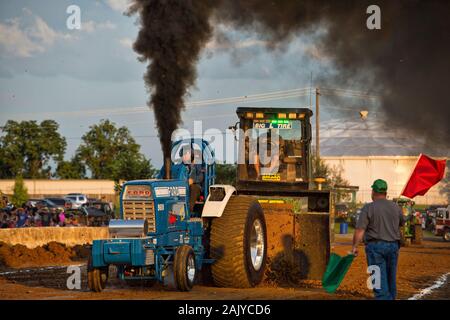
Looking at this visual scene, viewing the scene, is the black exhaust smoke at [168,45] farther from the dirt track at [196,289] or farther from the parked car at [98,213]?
the parked car at [98,213]

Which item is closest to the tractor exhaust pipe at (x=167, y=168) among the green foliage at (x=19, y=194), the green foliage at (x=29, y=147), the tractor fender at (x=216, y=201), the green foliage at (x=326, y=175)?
the tractor fender at (x=216, y=201)

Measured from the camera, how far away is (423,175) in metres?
26.4

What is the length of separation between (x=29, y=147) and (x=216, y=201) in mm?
70293

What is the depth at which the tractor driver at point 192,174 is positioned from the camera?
14.6 meters

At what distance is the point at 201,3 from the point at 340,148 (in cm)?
7556

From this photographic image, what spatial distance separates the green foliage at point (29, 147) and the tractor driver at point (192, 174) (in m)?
67.5

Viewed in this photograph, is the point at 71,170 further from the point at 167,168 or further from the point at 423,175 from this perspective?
the point at 167,168

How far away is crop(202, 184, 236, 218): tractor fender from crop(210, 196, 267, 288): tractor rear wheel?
0.23 m

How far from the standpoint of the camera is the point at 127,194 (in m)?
13.6

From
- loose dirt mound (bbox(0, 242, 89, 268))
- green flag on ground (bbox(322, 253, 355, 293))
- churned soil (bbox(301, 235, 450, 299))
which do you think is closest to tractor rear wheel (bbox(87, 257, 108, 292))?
green flag on ground (bbox(322, 253, 355, 293))

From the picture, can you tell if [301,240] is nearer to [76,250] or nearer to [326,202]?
[326,202]

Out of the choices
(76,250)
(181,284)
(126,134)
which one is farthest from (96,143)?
(181,284)

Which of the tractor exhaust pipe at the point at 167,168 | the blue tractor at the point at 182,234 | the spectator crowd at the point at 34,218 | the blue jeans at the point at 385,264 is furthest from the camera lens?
the spectator crowd at the point at 34,218

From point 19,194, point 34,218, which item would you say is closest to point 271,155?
point 34,218
